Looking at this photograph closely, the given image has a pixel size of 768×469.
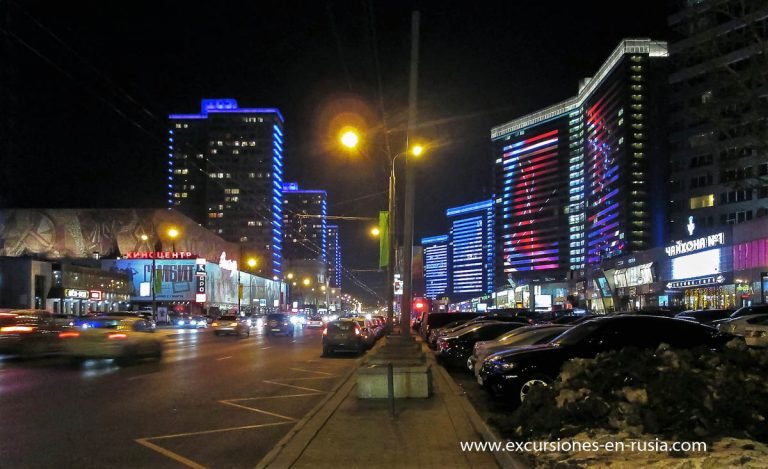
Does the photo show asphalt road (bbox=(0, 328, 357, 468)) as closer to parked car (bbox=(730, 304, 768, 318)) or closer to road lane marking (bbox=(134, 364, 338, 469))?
road lane marking (bbox=(134, 364, 338, 469))

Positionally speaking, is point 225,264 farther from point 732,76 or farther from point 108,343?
point 732,76

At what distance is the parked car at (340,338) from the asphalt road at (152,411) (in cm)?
479

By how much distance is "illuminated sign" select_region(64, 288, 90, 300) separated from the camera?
57912 millimetres

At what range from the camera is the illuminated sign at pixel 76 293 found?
57912mm

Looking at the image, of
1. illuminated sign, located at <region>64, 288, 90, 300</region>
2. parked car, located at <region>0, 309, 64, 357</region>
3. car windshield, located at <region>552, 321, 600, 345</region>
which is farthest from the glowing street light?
illuminated sign, located at <region>64, 288, 90, 300</region>

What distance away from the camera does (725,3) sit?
6.68 meters

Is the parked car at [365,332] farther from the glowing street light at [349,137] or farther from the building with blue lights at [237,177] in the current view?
the building with blue lights at [237,177]

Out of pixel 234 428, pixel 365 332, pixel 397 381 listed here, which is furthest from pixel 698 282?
pixel 234 428

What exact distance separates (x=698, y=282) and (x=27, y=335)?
52.4m

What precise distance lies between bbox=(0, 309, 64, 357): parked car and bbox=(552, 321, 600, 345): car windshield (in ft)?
56.5

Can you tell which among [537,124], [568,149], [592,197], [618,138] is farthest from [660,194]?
[537,124]

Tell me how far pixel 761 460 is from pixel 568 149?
165871 mm

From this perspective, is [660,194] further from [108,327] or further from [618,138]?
[108,327]

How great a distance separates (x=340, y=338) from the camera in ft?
82.7
